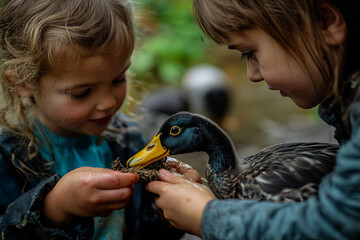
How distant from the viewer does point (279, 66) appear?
1.33 m

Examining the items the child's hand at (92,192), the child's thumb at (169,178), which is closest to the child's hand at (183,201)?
the child's thumb at (169,178)

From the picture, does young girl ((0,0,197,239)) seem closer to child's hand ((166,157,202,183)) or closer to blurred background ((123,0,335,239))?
child's hand ((166,157,202,183))

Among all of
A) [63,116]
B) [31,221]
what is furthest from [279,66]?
[31,221]

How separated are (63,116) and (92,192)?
19.0 inches

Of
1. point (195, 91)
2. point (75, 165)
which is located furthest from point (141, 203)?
point (195, 91)

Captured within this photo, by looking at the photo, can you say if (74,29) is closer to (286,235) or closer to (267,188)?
(267,188)

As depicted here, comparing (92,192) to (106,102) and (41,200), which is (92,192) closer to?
(41,200)

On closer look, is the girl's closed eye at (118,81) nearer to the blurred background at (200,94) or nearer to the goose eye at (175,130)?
the goose eye at (175,130)

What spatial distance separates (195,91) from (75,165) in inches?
112

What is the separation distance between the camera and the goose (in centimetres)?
126

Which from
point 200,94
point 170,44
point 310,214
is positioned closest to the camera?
point 310,214

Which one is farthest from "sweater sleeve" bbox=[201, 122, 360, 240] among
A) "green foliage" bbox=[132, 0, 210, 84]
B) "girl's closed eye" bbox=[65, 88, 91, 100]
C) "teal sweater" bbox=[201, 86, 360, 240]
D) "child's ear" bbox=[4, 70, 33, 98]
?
"green foliage" bbox=[132, 0, 210, 84]

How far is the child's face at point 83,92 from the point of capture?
1593mm

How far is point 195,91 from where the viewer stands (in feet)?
15.2
